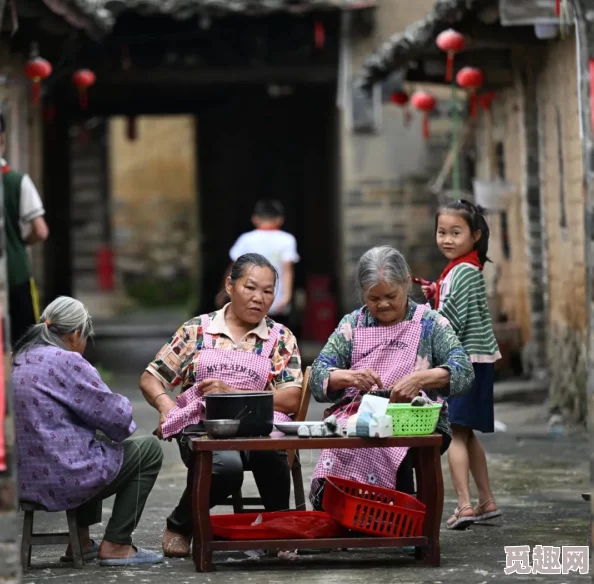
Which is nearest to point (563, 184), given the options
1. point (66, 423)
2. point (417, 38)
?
point (417, 38)

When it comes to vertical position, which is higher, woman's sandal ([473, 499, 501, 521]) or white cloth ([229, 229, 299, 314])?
white cloth ([229, 229, 299, 314])

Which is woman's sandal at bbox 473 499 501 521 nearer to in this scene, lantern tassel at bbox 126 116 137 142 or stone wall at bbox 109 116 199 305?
lantern tassel at bbox 126 116 137 142

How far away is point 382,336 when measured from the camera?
6.07 meters

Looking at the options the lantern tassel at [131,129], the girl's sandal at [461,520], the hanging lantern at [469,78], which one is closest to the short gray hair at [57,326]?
the girl's sandal at [461,520]

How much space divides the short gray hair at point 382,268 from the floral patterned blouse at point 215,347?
0.47 meters

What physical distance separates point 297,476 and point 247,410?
0.99m

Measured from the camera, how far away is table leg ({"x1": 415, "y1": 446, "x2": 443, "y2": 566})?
19.1 feet

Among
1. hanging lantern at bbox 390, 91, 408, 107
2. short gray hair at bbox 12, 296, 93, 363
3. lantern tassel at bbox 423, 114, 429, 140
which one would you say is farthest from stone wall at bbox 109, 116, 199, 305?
short gray hair at bbox 12, 296, 93, 363

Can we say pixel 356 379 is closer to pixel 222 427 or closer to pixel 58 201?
pixel 222 427

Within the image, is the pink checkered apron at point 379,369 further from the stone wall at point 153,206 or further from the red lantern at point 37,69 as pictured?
the stone wall at point 153,206

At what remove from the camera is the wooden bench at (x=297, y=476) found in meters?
6.15

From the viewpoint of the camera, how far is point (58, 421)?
574 cm

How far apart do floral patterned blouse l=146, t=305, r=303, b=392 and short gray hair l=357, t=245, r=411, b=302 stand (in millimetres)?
471

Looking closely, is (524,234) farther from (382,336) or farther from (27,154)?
(382,336)
